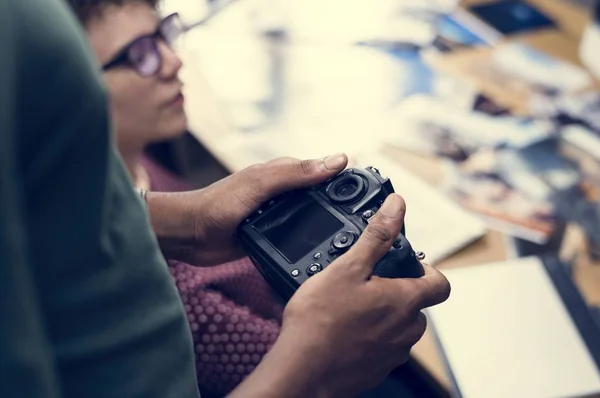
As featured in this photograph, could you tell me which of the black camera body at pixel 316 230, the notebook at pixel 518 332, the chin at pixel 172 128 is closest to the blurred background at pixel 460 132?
the notebook at pixel 518 332

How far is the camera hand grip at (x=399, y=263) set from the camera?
2.01 feet

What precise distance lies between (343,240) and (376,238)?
0.04 metres

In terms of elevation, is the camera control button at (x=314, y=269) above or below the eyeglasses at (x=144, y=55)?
below

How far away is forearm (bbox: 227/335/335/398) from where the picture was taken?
541mm

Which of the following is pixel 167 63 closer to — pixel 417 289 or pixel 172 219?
pixel 172 219

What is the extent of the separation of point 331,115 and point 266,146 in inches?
5.7

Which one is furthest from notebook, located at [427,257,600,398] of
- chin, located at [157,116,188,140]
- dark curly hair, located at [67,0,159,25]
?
dark curly hair, located at [67,0,159,25]


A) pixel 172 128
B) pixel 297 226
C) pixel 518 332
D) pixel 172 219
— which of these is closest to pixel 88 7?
pixel 172 128

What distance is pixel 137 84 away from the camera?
952 mm

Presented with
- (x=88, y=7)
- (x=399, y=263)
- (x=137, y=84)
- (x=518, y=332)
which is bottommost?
(x=518, y=332)

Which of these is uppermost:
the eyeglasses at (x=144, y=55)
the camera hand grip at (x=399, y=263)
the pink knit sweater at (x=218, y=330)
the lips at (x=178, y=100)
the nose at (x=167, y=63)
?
the eyeglasses at (x=144, y=55)

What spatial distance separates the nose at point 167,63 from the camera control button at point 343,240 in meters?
0.46

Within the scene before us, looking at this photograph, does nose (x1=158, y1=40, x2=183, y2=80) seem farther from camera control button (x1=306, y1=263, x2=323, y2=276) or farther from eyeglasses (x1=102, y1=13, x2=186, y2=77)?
camera control button (x1=306, y1=263, x2=323, y2=276)

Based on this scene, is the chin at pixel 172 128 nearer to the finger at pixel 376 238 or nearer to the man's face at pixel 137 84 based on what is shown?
the man's face at pixel 137 84
